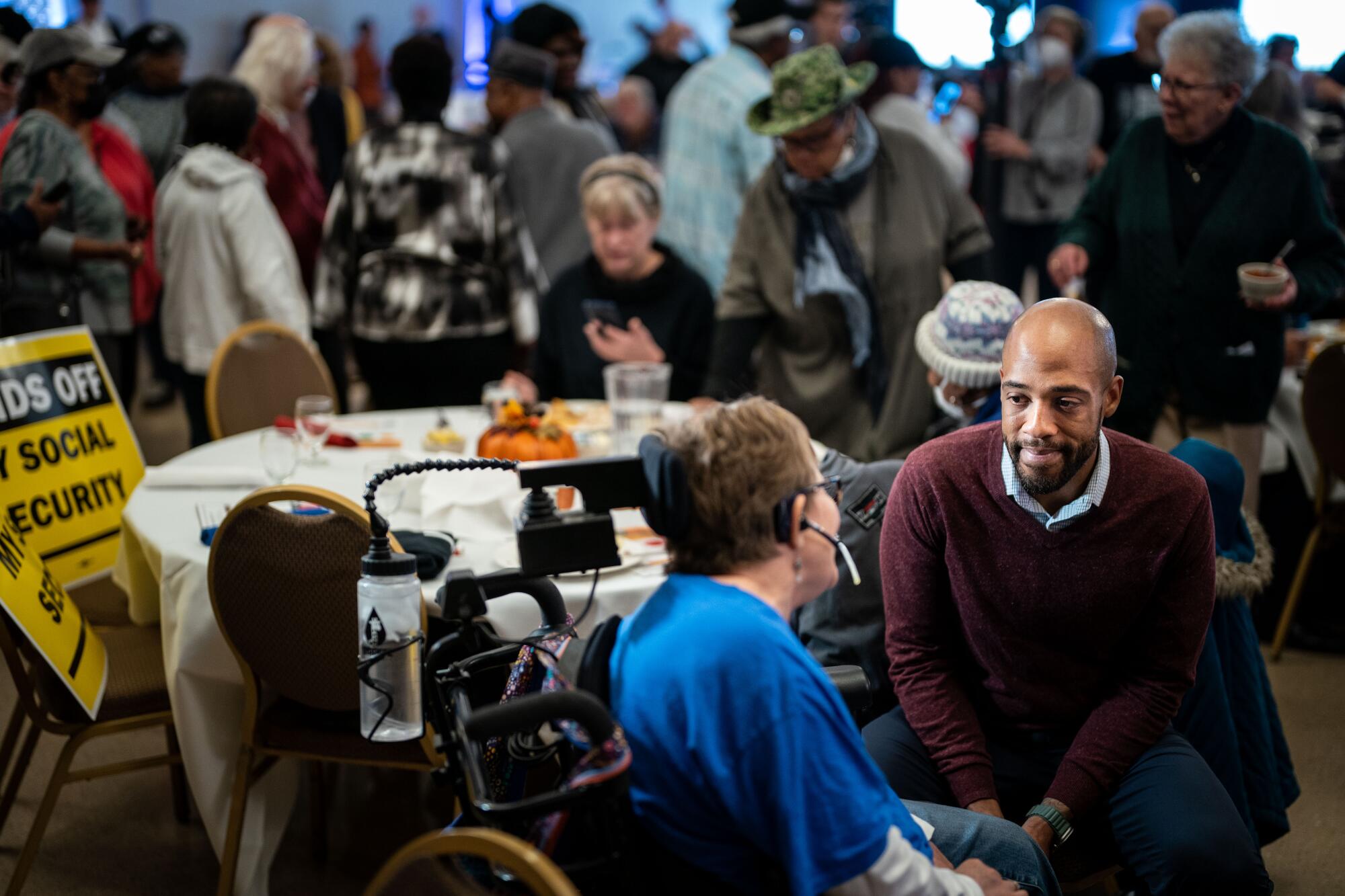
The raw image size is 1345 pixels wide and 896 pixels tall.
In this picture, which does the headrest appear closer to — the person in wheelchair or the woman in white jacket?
the person in wheelchair

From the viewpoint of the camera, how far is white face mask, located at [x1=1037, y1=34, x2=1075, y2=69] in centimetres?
647

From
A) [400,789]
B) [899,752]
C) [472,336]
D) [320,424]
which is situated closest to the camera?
[899,752]

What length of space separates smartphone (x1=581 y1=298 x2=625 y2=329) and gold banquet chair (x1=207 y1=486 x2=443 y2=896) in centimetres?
159

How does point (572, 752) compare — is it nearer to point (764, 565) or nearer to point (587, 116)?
point (764, 565)

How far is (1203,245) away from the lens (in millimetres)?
3121

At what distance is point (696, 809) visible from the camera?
128cm

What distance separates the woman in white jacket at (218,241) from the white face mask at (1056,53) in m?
4.19

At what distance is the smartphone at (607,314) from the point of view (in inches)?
140

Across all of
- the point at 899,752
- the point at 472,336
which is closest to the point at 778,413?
the point at 899,752

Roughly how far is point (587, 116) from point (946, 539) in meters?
3.74

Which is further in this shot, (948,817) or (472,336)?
(472,336)

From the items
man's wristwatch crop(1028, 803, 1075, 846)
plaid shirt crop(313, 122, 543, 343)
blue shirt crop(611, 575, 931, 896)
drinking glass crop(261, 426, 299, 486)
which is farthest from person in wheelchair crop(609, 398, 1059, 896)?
plaid shirt crop(313, 122, 543, 343)

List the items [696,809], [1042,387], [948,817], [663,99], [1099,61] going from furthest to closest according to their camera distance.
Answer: [663,99], [1099,61], [1042,387], [948,817], [696,809]

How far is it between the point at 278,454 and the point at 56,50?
6.73 feet
